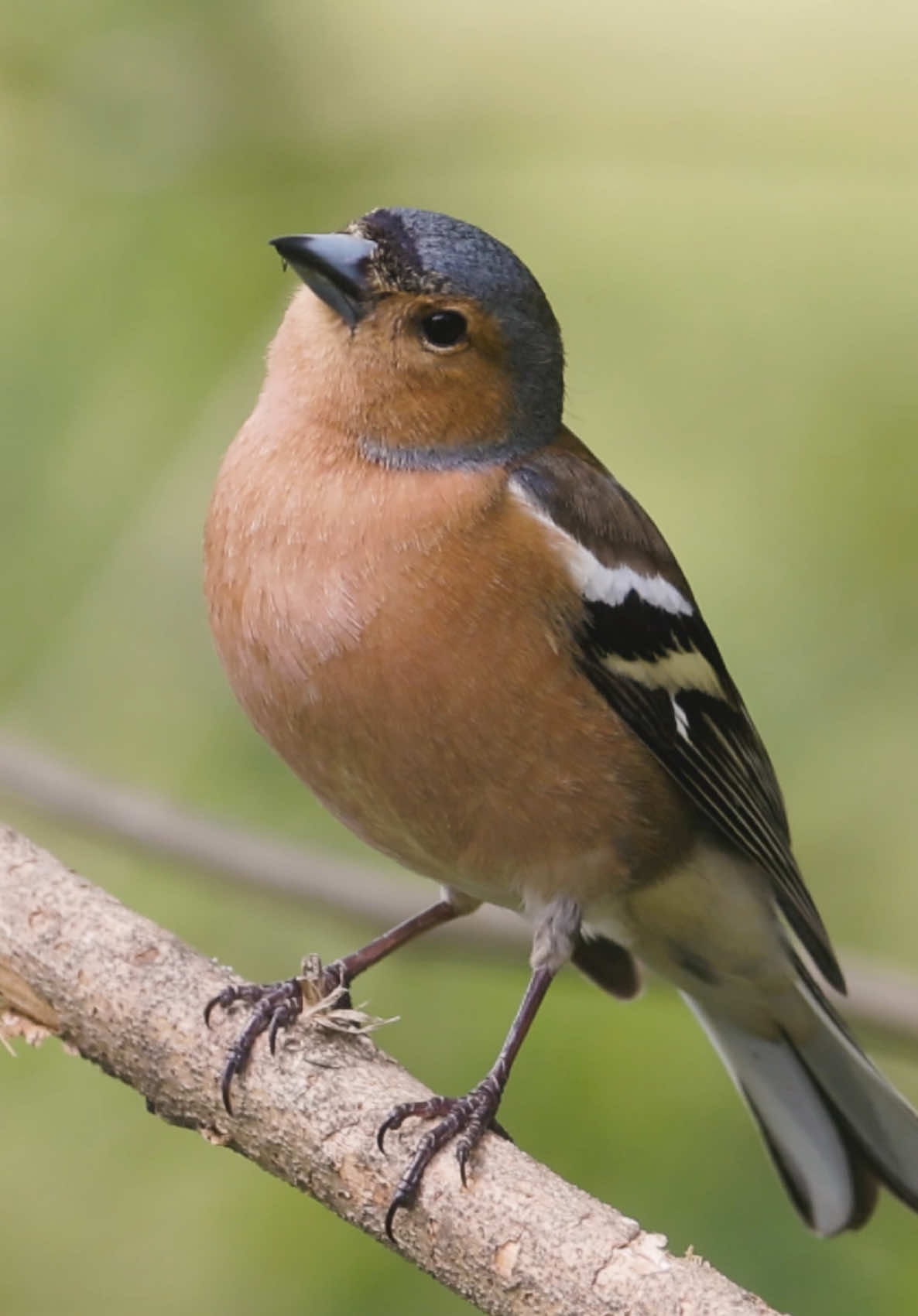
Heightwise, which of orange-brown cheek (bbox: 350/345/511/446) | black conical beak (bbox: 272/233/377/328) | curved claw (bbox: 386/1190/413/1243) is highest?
black conical beak (bbox: 272/233/377/328)

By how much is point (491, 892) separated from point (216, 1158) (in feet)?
4.00

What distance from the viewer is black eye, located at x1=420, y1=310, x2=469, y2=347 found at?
12.7ft

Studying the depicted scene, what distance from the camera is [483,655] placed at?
3645 millimetres

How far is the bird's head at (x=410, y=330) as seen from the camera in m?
3.81

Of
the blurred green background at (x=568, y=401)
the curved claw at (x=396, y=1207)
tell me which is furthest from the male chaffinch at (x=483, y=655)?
the blurred green background at (x=568, y=401)

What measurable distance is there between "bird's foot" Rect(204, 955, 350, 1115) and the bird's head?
1107mm

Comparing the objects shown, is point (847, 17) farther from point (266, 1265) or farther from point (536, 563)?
point (266, 1265)

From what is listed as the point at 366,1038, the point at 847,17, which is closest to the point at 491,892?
the point at 366,1038

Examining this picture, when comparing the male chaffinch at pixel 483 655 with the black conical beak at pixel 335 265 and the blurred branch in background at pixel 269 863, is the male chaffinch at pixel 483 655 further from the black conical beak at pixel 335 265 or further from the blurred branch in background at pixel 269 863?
the blurred branch in background at pixel 269 863

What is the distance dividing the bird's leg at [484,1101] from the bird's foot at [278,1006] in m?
0.22

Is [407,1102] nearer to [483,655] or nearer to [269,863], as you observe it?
[483,655]

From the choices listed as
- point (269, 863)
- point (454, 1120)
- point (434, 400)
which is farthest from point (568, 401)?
point (454, 1120)

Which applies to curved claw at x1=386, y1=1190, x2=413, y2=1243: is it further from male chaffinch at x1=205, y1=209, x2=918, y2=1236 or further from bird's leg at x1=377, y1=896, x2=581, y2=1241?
male chaffinch at x1=205, y1=209, x2=918, y2=1236

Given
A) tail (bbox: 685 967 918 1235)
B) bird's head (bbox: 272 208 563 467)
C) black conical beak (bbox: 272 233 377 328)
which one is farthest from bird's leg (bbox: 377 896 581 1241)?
black conical beak (bbox: 272 233 377 328)
